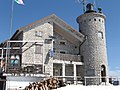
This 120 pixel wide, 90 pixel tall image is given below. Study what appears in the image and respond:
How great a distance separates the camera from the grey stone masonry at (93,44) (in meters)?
29.0

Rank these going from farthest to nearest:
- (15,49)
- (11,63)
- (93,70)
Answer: (93,70) → (15,49) → (11,63)

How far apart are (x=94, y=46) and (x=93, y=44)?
30 cm

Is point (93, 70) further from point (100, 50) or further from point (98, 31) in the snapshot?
point (98, 31)

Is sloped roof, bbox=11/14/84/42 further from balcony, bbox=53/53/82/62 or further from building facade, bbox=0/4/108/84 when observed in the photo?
balcony, bbox=53/53/82/62

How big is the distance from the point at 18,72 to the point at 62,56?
871 cm

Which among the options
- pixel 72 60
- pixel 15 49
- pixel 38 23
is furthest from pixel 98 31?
pixel 15 49

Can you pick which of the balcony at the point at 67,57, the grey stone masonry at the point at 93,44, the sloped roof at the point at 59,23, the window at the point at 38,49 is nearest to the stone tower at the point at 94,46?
the grey stone masonry at the point at 93,44

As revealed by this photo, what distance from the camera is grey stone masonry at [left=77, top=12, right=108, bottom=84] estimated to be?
29.0m

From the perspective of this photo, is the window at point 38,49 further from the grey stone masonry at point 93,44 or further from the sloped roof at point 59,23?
the grey stone masonry at point 93,44

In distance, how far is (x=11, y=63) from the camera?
78.2ft

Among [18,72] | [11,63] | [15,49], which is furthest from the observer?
[15,49]

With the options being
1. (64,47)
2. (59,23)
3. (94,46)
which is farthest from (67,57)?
(59,23)

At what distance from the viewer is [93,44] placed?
1168 inches

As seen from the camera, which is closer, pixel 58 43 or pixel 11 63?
pixel 11 63
